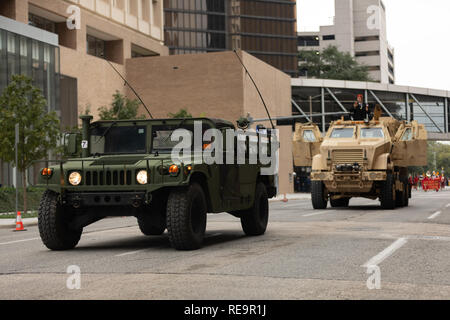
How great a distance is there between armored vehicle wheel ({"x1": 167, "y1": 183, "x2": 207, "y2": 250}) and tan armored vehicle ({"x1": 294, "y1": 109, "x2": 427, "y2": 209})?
1331 cm

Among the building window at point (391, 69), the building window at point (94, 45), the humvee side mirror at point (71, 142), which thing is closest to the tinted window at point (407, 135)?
the humvee side mirror at point (71, 142)

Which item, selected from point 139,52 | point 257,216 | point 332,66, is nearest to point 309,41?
point 332,66

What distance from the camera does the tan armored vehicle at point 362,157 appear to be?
2319 centimetres

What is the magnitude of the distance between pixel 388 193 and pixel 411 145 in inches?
102

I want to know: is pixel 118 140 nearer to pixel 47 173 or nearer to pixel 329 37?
pixel 47 173

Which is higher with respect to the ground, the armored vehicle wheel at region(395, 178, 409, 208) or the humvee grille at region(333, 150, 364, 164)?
the humvee grille at region(333, 150, 364, 164)

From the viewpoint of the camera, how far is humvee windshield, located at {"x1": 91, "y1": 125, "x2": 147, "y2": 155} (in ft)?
37.6

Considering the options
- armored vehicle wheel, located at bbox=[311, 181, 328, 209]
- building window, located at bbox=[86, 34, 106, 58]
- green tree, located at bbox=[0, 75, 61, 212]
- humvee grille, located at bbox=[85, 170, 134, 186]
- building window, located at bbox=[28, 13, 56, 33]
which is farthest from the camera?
building window, located at bbox=[86, 34, 106, 58]

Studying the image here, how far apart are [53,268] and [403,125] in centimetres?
1878

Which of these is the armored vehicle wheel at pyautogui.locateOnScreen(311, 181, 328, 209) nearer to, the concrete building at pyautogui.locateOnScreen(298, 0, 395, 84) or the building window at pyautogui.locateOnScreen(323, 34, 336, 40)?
the concrete building at pyautogui.locateOnScreen(298, 0, 395, 84)

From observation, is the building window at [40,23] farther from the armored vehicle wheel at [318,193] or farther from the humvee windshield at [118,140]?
the humvee windshield at [118,140]

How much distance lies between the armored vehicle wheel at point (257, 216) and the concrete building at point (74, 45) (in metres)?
→ 22.0

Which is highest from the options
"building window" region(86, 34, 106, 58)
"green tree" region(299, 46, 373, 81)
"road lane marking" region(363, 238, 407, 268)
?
"green tree" region(299, 46, 373, 81)

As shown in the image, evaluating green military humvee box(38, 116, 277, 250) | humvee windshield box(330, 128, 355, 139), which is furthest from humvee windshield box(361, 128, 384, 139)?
green military humvee box(38, 116, 277, 250)
